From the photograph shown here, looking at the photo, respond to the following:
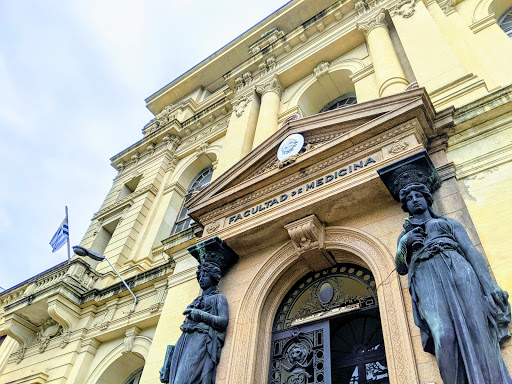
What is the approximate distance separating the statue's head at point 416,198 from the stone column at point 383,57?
14.7 feet

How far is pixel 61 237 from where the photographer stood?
15.0m

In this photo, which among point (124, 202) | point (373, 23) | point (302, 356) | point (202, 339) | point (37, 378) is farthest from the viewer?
point (124, 202)

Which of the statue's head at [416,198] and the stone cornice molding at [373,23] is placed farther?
the stone cornice molding at [373,23]

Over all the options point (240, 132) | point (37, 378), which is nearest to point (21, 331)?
point (37, 378)

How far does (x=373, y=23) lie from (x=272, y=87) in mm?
3952

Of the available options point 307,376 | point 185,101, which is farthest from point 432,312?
point 185,101

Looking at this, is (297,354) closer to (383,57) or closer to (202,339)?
(202,339)

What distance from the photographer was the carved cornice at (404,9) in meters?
11.8

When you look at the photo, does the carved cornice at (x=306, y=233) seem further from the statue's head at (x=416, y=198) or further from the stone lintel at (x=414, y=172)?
the statue's head at (x=416, y=198)

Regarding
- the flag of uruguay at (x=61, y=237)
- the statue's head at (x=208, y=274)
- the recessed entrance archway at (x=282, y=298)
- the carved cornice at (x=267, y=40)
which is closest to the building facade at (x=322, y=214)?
the recessed entrance archway at (x=282, y=298)

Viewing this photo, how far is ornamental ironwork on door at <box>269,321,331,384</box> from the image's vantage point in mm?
6371

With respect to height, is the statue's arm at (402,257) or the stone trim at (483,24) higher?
the stone trim at (483,24)

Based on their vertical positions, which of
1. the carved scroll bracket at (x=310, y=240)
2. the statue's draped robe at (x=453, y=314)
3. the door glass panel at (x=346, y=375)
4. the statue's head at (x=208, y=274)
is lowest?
the statue's draped robe at (x=453, y=314)

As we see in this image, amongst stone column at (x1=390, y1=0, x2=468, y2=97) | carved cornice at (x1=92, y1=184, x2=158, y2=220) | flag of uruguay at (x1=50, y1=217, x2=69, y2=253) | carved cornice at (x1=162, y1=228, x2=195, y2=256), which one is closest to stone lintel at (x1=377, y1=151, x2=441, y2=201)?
stone column at (x1=390, y1=0, x2=468, y2=97)
